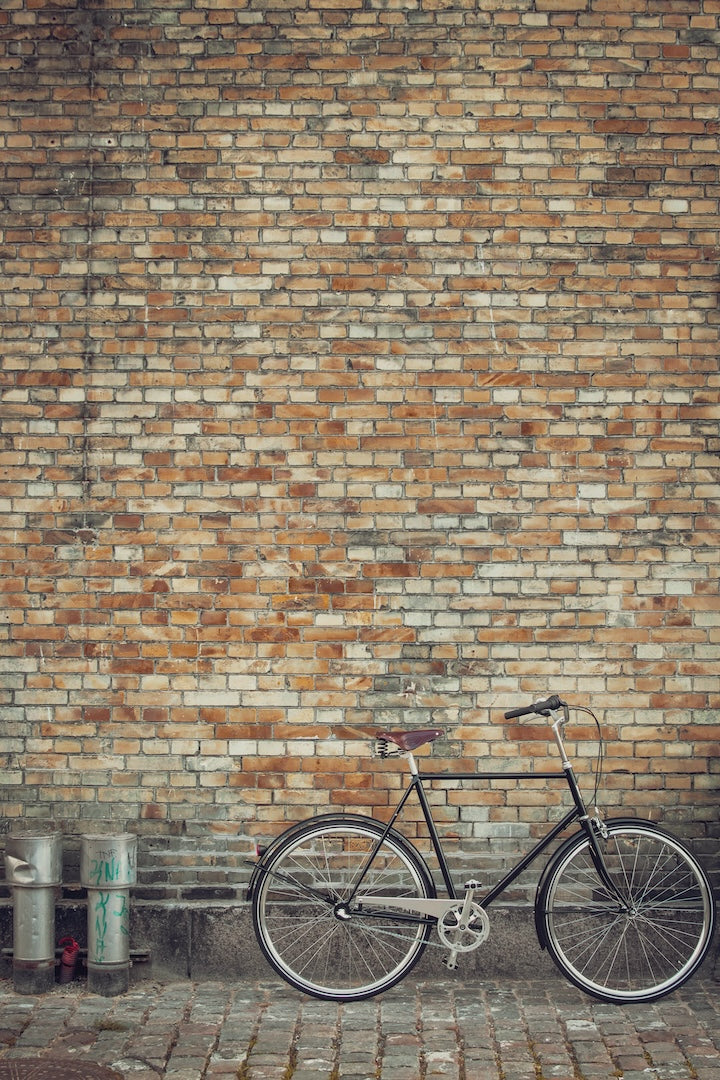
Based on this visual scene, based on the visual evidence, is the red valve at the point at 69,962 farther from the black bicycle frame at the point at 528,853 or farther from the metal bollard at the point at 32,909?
the black bicycle frame at the point at 528,853

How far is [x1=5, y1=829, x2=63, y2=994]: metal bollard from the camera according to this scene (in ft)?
16.3

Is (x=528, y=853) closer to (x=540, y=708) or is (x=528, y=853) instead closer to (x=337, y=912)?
(x=540, y=708)

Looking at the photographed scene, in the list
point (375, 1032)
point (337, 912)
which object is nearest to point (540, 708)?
point (337, 912)

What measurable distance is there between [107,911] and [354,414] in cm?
257

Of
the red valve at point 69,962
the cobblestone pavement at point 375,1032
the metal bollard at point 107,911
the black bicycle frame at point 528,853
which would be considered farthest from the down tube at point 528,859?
the red valve at point 69,962

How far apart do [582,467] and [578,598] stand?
24.9 inches

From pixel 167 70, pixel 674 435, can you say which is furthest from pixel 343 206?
pixel 674 435

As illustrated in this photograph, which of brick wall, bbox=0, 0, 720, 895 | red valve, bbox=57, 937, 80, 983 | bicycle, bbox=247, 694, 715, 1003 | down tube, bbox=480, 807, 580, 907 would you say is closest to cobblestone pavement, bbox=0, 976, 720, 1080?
red valve, bbox=57, 937, 80, 983

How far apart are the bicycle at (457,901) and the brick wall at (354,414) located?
0.25m

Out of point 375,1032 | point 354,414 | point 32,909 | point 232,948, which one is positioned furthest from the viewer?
point 354,414

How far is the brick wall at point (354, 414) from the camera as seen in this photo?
526 centimetres

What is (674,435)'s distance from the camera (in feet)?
17.4

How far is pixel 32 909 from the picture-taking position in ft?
16.3

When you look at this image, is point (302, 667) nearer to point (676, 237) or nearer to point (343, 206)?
point (343, 206)
